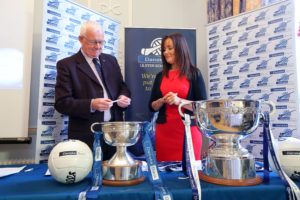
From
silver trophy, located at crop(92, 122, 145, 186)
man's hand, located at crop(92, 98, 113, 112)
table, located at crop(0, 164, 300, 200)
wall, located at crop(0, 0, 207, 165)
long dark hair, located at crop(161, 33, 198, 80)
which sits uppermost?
wall, located at crop(0, 0, 207, 165)

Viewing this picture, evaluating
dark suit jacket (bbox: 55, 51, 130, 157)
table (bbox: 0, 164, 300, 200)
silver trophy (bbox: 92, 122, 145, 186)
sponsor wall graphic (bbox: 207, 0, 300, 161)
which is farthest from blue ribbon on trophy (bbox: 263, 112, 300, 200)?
sponsor wall graphic (bbox: 207, 0, 300, 161)

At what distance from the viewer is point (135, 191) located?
0.84 meters

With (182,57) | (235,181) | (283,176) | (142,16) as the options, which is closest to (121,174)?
(235,181)

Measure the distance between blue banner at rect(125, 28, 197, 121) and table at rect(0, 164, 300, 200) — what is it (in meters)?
2.25

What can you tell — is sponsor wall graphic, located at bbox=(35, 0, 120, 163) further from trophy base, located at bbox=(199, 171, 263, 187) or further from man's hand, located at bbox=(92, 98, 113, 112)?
trophy base, located at bbox=(199, 171, 263, 187)

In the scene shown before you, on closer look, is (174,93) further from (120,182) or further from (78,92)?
(120,182)

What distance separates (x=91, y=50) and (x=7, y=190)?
1492mm

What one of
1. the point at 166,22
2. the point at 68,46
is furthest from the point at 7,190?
the point at 166,22

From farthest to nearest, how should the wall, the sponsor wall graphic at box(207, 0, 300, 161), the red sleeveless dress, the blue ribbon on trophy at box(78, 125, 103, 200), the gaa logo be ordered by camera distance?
the wall
the sponsor wall graphic at box(207, 0, 300, 161)
the red sleeveless dress
the gaa logo
the blue ribbon on trophy at box(78, 125, 103, 200)

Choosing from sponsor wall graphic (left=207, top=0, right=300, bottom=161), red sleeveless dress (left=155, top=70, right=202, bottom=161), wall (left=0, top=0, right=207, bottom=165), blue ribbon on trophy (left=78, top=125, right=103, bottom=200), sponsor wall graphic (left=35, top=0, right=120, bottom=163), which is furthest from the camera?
wall (left=0, top=0, right=207, bottom=165)

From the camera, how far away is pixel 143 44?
3285 millimetres

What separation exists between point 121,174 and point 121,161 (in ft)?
0.21

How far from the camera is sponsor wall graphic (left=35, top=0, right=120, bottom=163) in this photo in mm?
2557

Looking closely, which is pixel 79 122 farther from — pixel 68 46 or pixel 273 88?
pixel 273 88
